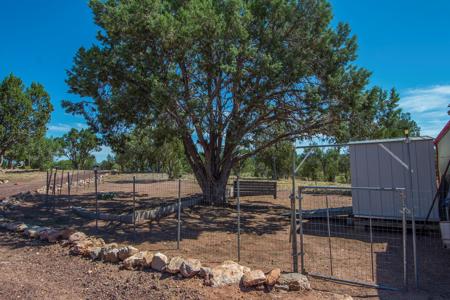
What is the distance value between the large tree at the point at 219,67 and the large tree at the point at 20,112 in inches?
1124

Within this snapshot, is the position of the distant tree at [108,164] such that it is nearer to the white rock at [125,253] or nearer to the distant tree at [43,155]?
the distant tree at [43,155]

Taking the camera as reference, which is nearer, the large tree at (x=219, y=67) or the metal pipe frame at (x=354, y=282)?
the metal pipe frame at (x=354, y=282)

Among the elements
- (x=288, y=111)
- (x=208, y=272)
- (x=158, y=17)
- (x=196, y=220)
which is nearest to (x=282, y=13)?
(x=288, y=111)

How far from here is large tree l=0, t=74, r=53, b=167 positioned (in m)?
34.6

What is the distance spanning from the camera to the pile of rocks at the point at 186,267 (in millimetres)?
4719

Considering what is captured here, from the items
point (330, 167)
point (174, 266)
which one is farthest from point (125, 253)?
point (330, 167)

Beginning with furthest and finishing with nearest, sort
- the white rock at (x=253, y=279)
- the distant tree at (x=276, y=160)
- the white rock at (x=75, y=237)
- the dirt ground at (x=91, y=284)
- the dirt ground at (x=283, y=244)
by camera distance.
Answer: the distant tree at (x=276, y=160), the white rock at (x=75, y=237), the dirt ground at (x=283, y=244), the white rock at (x=253, y=279), the dirt ground at (x=91, y=284)

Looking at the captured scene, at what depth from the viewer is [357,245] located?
7.63 metres

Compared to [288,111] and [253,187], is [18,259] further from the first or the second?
[253,187]

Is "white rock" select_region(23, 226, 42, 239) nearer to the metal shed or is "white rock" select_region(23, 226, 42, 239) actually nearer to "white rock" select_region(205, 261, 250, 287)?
"white rock" select_region(205, 261, 250, 287)

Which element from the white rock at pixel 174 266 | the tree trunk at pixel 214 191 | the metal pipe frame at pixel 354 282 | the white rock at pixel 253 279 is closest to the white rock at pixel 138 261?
the white rock at pixel 174 266

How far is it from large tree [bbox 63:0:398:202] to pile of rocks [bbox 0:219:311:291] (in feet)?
15.3

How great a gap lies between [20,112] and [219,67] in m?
34.9

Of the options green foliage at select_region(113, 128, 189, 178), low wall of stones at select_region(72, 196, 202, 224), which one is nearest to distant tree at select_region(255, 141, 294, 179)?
low wall of stones at select_region(72, 196, 202, 224)
